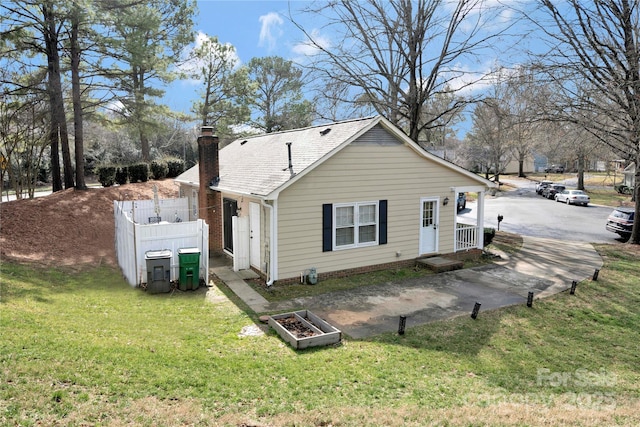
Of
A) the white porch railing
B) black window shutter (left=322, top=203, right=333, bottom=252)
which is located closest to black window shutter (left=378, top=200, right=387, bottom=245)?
black window shutter (left=322, top=203, right=333, bottom=252)

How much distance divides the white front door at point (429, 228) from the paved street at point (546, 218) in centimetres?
970

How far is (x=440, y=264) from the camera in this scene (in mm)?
13953

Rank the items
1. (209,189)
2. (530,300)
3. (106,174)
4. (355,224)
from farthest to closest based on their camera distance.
Result: (106,174) < (209,189) < (355,224) < (530,300)

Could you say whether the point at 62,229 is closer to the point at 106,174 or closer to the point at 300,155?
the point at 106,174

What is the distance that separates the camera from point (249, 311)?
999 centimetres

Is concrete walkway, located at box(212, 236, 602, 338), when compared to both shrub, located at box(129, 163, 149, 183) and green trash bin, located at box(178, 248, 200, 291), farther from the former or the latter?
shrub, located at box(129, 163, 149, 183)

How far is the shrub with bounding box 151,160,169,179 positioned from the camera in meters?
27.8

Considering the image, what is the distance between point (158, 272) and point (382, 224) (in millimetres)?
6701

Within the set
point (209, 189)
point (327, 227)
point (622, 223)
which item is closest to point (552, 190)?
point (622, 223)

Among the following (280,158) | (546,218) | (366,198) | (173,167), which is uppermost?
(280,158)

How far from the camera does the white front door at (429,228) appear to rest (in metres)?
14.7

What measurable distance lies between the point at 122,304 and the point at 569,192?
120 feet

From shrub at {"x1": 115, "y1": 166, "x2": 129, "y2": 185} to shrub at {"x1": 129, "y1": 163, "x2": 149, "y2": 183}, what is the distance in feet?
0.73

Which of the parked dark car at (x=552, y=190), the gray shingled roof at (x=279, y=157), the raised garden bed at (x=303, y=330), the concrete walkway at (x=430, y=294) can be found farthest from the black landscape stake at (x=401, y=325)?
the parked dark car at (x=552, y=190)
